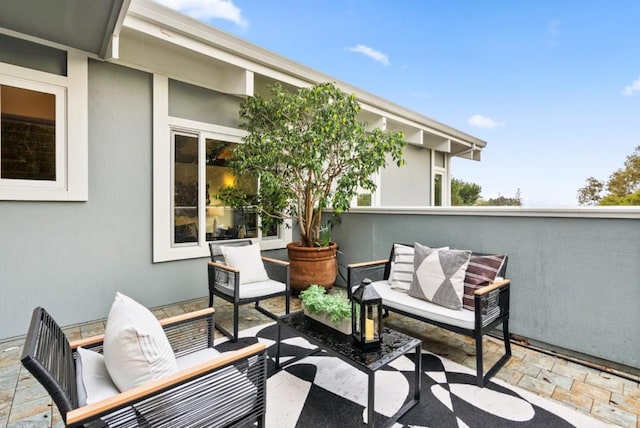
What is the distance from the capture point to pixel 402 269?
3.18m

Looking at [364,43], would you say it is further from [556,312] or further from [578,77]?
[556,312]

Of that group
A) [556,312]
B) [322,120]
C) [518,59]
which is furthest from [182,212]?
[518,59]

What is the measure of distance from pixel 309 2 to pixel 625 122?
9841mm

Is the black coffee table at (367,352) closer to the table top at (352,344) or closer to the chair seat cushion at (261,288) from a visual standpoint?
the table top at (352,344)

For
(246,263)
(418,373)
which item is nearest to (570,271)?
(418,373)

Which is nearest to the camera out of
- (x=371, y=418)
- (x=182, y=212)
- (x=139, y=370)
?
(x=139, y=370)

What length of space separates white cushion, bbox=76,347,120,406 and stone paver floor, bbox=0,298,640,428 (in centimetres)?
82

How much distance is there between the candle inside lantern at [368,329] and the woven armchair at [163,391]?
0.68 m

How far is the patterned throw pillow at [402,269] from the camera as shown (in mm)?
3100

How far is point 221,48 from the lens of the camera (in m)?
3.70

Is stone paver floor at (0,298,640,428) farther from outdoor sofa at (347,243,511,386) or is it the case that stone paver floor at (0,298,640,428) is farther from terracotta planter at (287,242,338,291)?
terracotta planter at (287,242,338,291)

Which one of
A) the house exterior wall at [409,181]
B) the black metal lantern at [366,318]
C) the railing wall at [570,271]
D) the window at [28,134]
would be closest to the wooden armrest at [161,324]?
the black metal lantern at [366,318]

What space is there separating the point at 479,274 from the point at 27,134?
4509 millimetres

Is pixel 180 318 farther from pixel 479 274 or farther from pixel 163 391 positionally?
pixel 479 274
